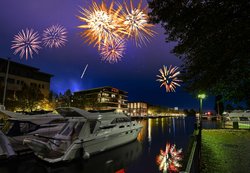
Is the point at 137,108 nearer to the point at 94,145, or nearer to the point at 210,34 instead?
the point at 94,145

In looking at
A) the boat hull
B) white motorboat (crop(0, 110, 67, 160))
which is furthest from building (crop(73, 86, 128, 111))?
white motorboat (crop(0, 110, 67, 160))

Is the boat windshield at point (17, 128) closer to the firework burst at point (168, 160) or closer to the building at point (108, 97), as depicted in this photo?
the firework burst at point (168, 160)

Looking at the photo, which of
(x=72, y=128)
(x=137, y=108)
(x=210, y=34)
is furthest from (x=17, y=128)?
(x=137, y=108)

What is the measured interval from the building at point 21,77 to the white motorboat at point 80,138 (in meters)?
42.1

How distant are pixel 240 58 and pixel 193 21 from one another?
2030 mm

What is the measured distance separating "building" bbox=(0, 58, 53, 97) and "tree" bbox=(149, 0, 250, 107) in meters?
49.8

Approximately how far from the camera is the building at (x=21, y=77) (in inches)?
2053

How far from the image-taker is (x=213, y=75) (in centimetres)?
705

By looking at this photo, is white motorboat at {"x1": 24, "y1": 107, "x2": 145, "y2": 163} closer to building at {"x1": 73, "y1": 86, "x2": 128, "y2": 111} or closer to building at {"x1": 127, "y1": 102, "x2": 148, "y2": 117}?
building at {"x1": 73, "y1": 86, "x2": 128, "y2": 111}

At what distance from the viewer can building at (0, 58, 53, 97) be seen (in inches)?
2053

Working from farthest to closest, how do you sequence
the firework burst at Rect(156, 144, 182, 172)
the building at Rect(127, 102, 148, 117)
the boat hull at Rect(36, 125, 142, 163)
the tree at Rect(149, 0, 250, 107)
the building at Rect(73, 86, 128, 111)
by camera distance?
the building at Rect(127, 102, 148, 117) → the building at Rect(73, 86, 128, 111) → the boat hull at Rect(36, 125, 142, 163) → the firework burst at Rect(156, 144, 182, 172) → the tree at Rect(149, 0, 250, 107)

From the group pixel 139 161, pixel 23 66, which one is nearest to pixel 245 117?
pixel 139 161

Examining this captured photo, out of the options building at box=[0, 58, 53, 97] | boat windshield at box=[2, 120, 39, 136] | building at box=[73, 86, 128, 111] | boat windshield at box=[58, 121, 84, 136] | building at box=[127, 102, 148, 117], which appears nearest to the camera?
boat windshield at box=[58, 121, 84, 136]

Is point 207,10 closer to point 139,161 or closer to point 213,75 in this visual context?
point 213,75
